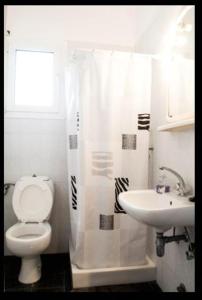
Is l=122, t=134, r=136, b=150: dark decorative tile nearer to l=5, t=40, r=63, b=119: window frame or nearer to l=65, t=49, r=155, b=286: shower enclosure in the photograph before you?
l=65, t=49, r=155, b=286: shower enclosure

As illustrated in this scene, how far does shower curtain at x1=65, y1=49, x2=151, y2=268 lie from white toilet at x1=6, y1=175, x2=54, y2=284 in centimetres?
32

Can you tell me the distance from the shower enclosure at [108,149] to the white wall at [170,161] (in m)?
0.07

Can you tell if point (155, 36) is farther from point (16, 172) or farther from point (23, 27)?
point (16, 172)

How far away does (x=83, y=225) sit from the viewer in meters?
1.60

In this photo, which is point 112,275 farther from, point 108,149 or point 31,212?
point 108,149

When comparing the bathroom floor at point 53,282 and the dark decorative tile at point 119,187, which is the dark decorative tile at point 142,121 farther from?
the bathroom floor at point 53,282

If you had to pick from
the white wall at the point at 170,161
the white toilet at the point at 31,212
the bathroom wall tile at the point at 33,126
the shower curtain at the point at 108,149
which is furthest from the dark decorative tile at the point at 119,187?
the bathroom wall tile at the point at 33,126

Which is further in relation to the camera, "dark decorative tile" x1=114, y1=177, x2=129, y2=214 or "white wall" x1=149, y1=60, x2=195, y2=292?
"dark decorative tile" x1=114, y1=177, x2=129, y2=214

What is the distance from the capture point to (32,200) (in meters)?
1.89

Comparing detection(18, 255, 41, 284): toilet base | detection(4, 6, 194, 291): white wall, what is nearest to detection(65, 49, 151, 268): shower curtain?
detection(4, 6, 194, 291): white wall

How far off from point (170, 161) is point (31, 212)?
125cm

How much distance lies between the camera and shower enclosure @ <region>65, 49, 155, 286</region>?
158cm

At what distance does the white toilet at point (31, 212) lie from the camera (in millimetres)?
1648

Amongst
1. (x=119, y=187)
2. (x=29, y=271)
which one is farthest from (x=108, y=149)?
(x=29, y=271)
